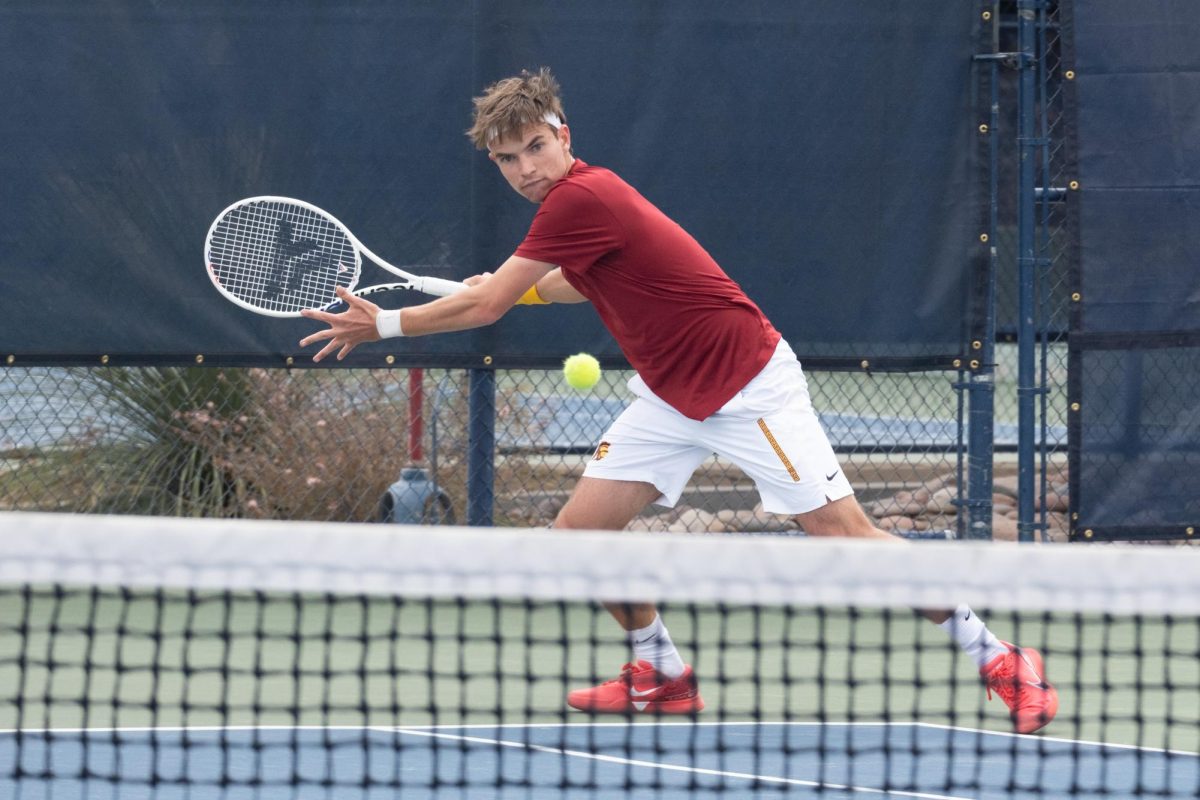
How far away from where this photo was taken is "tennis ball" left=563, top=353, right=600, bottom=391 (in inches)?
191

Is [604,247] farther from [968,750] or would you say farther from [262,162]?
[262,162]

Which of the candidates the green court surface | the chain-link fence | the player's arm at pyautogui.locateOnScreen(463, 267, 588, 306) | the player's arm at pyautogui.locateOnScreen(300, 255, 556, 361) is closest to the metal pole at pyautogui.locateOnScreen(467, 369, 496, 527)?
the green court surface

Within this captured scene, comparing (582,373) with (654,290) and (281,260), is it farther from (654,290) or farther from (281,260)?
(654,290)

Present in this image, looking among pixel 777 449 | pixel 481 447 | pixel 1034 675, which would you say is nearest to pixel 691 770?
pixel 777 449

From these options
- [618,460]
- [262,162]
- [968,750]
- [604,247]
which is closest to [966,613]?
[968,750]

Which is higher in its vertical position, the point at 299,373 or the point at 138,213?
the point at 138,213

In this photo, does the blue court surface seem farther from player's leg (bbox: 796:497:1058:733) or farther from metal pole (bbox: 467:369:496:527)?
metal pole (bbox: 467:369:496:527)

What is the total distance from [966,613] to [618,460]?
Answer: 886mm

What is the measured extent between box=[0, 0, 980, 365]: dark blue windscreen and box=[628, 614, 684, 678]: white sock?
1.78 metres

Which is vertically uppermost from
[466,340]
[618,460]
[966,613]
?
[466,340]

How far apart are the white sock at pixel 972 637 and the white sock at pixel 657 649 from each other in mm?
651

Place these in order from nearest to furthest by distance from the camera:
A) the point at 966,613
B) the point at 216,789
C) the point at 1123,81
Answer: the point at 216,789 < the point at 966,613 < the point at 1123,81

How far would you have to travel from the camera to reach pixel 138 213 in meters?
5.50

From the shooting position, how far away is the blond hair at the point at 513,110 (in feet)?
12.1
